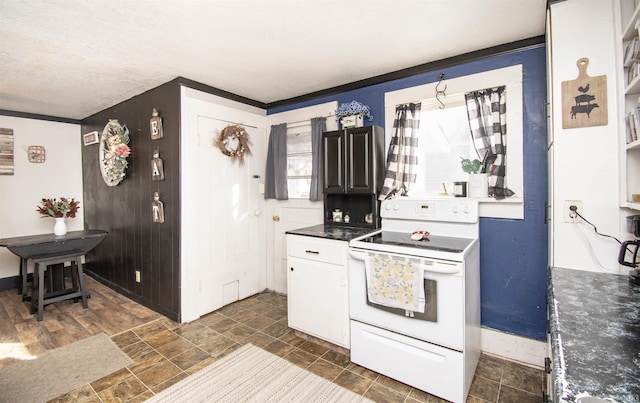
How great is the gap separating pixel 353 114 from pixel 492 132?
120 cm

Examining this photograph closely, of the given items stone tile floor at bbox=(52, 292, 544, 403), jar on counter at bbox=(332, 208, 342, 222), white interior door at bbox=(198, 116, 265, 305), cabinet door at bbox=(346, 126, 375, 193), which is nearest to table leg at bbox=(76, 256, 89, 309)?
stone tile floor at bbox=(52, 292, 544, 403)

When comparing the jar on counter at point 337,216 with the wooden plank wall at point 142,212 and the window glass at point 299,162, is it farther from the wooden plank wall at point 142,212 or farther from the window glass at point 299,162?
the wooden plank wall at point 142,212

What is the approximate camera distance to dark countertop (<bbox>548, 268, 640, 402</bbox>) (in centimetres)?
73

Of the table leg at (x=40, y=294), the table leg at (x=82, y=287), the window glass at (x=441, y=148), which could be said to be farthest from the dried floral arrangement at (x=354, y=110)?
the table leg at (x=40, y=294)

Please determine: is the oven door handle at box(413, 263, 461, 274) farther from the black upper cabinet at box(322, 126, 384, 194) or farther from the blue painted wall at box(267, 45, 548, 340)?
the black upper cabinet at box(322, 126, 384, 194)

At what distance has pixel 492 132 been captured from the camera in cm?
231

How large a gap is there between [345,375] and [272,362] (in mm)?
570

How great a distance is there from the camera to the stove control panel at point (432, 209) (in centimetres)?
232

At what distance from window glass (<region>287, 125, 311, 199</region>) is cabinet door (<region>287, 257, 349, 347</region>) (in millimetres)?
1106

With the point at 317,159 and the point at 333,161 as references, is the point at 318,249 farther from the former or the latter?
the point at 317,159

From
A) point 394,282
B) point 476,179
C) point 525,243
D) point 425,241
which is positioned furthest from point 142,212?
point 525,243

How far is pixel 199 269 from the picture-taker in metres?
3.01

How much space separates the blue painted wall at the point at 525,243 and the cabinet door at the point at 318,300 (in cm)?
117

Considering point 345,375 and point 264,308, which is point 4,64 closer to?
point 264,308
